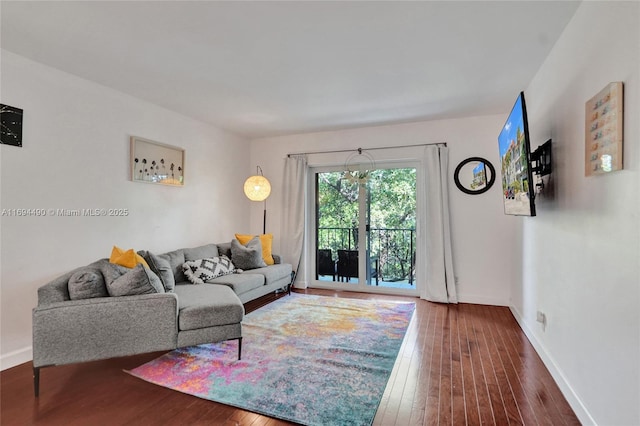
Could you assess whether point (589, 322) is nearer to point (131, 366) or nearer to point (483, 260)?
point (483, 260)

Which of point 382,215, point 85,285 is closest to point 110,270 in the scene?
point 85,285

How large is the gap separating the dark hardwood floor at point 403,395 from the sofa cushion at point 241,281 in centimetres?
108

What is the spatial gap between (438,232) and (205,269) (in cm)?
303

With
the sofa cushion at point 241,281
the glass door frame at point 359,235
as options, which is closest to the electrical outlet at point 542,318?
the glass door frame at point 359,235

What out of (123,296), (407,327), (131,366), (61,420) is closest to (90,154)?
(123,296)

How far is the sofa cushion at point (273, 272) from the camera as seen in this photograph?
4156mm

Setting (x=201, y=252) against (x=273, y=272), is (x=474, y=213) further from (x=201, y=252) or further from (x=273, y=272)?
(x=201, y=252)

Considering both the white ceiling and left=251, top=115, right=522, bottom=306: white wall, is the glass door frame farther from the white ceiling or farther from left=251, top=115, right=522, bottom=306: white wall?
the white ceiling

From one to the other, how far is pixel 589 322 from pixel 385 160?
131 inches

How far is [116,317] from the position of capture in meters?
2.26

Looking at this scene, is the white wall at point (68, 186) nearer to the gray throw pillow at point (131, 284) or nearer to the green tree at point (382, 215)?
the gray throw pillow at point (131, 284)

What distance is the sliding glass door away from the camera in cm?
484

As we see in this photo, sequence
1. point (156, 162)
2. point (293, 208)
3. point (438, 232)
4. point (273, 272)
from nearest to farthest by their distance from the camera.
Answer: point (156, 162) → point (273, 272) → point (438, 232) → point (293, 208)

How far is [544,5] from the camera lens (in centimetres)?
198
